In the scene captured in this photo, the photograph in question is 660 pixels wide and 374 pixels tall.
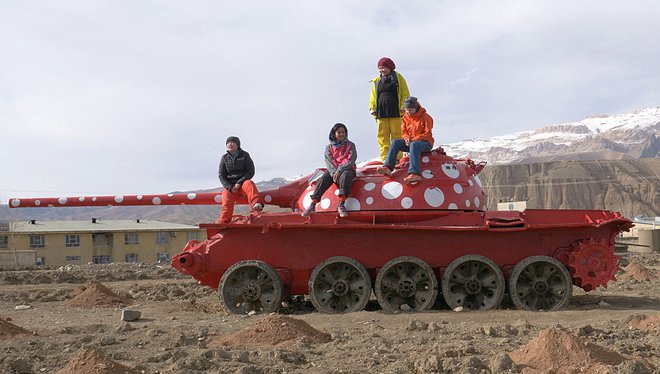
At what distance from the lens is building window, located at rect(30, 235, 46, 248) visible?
52406 millimetres

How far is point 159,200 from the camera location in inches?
586

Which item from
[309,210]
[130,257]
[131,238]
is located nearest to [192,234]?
[131,238]

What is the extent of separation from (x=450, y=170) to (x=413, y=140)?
905 millimetres

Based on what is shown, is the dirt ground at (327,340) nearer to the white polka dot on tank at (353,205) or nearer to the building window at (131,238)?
the white polka dot on tank at (353,205)

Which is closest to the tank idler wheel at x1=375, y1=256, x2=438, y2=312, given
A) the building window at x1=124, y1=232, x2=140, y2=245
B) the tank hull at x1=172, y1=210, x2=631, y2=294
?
the tank hull at x1=172, y1=210, x2=631, y2=294

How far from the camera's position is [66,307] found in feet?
45.7

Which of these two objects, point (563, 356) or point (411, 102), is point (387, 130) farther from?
point (563, 356)

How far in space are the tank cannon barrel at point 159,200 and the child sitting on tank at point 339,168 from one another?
4.25ft

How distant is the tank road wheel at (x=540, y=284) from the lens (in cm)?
1255

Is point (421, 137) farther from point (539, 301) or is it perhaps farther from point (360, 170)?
point (539, 301)

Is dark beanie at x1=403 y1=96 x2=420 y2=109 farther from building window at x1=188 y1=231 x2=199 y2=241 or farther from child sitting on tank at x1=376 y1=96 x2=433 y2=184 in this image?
building window at x1=188 y1=231 x2=199 y2=241

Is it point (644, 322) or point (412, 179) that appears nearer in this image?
point (644, 322)

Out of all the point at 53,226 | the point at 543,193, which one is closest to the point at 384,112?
the point at 53,226

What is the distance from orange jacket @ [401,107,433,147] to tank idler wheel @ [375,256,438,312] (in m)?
2.19
